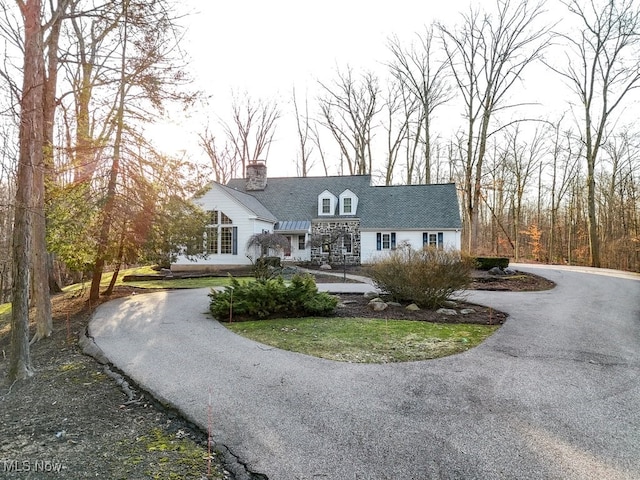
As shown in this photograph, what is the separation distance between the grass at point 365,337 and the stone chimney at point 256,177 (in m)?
19.8

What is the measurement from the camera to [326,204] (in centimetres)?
2484

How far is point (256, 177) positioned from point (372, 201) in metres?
8.31

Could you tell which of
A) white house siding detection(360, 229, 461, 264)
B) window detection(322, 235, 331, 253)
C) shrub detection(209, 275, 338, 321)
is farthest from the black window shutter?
shrub detection(209, 275, 338, 321)

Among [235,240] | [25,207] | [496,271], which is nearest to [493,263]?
[496,271]

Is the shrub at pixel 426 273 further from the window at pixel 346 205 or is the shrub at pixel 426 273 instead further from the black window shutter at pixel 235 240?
the window at pixel 346 205

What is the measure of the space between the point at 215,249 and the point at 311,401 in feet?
60.1

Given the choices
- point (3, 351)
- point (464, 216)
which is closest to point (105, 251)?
point (3, 351)

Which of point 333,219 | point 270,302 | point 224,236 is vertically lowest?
point 270,302

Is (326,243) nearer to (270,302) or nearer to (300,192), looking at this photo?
(300,192)

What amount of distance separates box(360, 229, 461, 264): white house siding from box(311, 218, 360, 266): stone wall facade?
0.43 m

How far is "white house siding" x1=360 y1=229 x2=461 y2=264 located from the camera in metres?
22.2

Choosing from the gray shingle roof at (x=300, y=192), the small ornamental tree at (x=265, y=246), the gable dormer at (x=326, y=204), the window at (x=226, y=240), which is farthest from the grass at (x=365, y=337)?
the gray shingle roof at (x=300, y=192)

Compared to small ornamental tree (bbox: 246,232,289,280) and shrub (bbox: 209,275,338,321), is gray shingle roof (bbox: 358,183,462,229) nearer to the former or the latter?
small ornamental tree (bbox: 246,232,289,280)

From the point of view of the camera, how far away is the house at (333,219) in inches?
853
